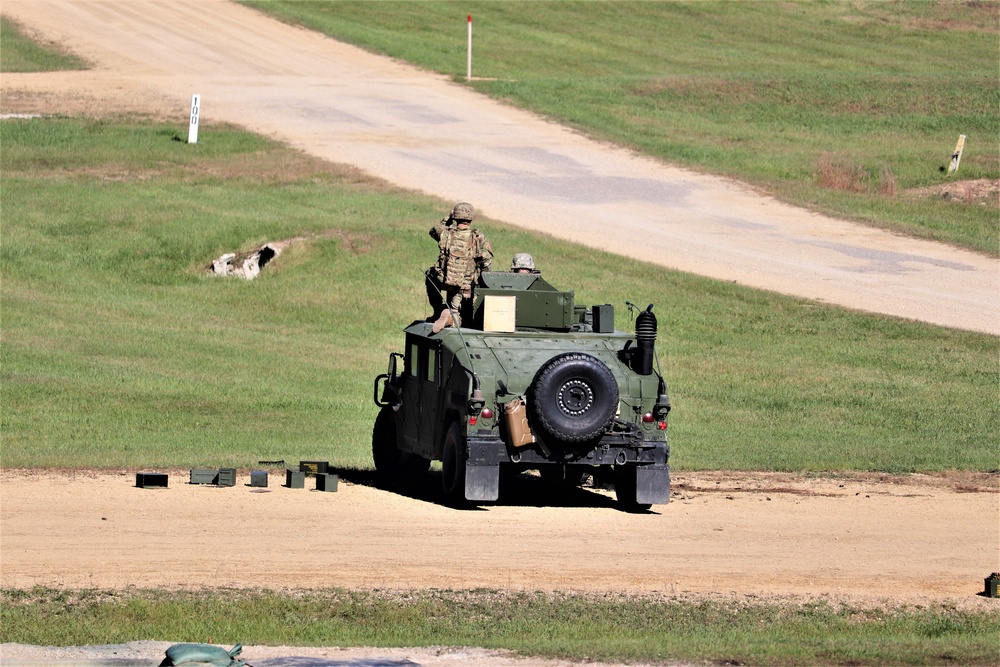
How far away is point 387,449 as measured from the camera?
19078 mm

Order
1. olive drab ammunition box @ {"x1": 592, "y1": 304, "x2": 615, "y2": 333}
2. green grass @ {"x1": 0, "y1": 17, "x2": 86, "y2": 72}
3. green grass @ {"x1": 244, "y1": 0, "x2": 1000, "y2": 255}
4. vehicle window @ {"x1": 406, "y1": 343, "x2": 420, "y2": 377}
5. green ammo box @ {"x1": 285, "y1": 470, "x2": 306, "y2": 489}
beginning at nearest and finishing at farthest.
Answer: olive drab ammunition box @ {"x1": 592, "y1": 304, "x2": 615, "y2": 333} < green ammo box @ {"x1": 285, "y1": 470, "x2": 306, "y2": 489} < vehicle window @ {"x1": 406, "y1": 343, "x2": 420, "y2": 377} < green grass @ {"x1": 244, "y1": 0, "x2": 1000, "y2": 255} < green grass @ {"x1": 0, "y1": 17, "x2": 86, "y2": 72}

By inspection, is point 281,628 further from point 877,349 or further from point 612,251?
point 612,251

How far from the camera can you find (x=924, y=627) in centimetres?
1253

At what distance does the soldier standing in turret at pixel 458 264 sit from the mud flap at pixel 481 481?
2219mm

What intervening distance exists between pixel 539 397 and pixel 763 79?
4201 centimetres

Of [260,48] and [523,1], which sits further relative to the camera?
[523,1]

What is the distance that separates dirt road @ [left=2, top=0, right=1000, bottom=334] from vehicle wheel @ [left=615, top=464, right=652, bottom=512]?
14065 mm

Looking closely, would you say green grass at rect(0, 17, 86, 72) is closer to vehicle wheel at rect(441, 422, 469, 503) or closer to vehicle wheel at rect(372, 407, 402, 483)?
vehicle wheel at rect(372, 407, 402, 483)

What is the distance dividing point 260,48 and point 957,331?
120 ft

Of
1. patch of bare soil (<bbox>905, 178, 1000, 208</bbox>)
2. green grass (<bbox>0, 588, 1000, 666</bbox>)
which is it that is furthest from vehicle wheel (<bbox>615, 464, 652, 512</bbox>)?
→ patch of bare soil (<bbox>905, 178, 1000, 208</bbox>)

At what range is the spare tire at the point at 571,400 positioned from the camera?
53.0 feet

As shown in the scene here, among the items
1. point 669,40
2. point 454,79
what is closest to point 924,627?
point 454,79

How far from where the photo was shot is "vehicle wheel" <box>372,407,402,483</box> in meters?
19.0

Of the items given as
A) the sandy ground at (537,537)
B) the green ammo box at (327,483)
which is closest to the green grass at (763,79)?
the sandy ground at (537,537)
